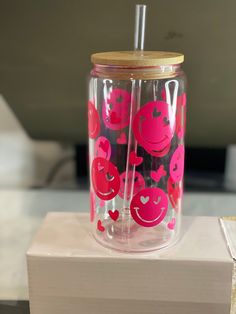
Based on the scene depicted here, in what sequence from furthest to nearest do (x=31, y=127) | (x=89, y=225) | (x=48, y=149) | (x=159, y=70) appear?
1. (x=48, y=149)
2. (x=31, y=127)
3. (x=89, y=225)
4. (x=159, y=70)

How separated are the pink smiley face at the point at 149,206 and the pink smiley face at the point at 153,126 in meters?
0.05

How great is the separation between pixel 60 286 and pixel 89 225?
99mm

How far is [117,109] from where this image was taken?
0.56 metres

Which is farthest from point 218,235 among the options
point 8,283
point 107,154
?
point 8,283

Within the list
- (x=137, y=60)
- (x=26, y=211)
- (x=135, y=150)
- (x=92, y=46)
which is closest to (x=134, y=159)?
(x=135, y=150)

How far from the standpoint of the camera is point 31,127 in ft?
2.87

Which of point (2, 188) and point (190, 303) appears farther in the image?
point (2, 188)

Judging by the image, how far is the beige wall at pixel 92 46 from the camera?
2.28 ft

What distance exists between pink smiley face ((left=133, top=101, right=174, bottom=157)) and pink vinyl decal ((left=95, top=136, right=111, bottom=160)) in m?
0.05

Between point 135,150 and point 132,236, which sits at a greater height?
point 135,150

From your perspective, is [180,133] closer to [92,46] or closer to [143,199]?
[143,199]

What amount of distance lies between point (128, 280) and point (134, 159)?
0.48 feet

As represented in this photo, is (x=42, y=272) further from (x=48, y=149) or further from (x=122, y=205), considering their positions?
(x=48, y=149)

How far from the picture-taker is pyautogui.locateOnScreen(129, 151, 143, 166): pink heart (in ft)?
1.84
